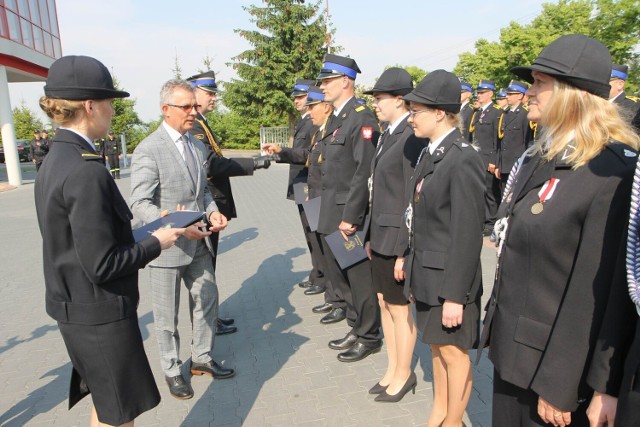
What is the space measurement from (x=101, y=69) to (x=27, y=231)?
9249mm

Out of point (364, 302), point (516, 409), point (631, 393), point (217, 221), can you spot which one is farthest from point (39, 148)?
point (631, 393)

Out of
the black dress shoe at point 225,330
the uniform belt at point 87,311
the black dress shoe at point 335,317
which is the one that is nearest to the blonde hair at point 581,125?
the uniform belt at point 87,311

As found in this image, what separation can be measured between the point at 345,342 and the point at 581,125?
297cm

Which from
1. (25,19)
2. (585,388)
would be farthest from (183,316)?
(25,19)

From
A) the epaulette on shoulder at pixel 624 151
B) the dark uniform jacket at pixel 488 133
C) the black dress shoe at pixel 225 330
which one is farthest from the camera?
the dark uniform jacket at pixel 488 133

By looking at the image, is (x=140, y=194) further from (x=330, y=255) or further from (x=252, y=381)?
(x=330, y=255)

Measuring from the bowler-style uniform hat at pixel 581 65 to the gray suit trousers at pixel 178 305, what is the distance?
8.81ft

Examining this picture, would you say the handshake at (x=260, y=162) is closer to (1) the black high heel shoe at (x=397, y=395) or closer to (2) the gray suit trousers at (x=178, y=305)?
(2) the gray suit trousers at (x=178, y=305)

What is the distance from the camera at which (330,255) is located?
4.54 m

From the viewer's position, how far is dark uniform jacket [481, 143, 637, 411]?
138 cm

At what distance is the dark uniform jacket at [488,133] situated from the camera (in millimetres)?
9375

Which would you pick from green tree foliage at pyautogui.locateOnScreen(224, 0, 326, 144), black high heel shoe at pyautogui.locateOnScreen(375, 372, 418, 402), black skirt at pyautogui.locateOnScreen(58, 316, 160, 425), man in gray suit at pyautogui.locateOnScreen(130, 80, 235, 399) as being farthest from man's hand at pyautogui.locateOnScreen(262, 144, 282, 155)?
green tree foliage at pyautogui.locateOnScreen(224, 0, 326, 144)

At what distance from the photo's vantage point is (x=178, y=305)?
343cm

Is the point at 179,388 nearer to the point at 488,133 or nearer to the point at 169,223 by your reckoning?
the point at 169,223
